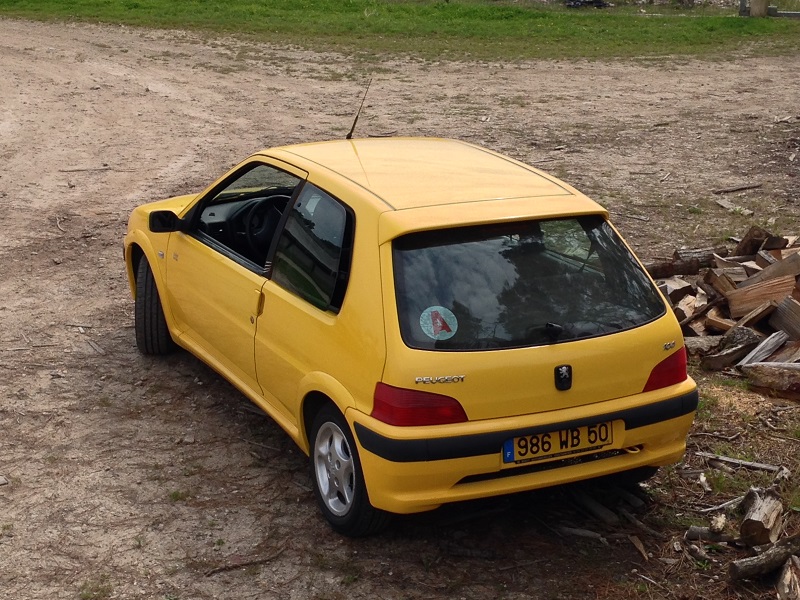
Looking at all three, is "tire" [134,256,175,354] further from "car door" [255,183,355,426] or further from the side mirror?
"car door" [255,183,355,426]

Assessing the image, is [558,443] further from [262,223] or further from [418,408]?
[262,223]

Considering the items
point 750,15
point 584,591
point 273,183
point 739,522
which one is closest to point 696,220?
point 273,183

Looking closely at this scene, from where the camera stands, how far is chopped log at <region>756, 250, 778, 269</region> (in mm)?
7875

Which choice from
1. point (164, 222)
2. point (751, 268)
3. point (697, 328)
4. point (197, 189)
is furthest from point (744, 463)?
point (197, 189)

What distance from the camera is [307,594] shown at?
466 cm

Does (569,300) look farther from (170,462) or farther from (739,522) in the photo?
(170,462)

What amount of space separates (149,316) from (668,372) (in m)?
3.65

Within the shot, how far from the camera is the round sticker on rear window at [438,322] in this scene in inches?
181

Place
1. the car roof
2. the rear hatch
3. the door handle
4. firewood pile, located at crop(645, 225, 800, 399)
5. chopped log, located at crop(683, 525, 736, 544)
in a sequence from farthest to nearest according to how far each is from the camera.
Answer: firewood pile, located at crop(645, 225, 800, 399)
the door handle
the car roof
chopped log, located at crop(683, 525, 736, 544)
the rear hatch

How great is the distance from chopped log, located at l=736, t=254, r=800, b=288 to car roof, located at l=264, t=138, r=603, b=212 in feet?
7.88

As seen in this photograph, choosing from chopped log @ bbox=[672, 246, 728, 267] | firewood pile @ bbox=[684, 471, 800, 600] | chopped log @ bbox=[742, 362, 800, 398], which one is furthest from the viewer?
chopped log @ bbox=[672, 246, 728, 267]

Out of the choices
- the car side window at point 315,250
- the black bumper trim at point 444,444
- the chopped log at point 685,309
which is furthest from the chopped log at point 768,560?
the chopped log at point 685,309

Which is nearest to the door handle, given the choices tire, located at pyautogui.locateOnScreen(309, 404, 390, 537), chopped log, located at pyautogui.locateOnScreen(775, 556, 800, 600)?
tire, located at pyautogui.locateOnScreen(309, 404, 390, 537)

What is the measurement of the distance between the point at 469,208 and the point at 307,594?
1.82 metres
